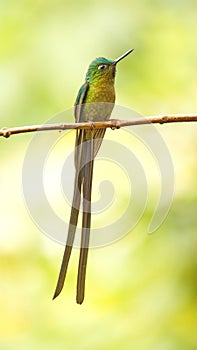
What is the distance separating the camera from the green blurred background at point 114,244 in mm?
1668

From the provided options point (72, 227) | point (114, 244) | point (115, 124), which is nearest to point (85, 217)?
point (72, 227)

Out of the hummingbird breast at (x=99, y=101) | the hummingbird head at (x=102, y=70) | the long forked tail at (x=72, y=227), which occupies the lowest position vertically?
the long forked tail at (x=72, y=227)

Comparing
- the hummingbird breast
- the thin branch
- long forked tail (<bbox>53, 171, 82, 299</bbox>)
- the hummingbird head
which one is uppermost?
the hummingbird head

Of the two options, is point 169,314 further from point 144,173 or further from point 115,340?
point 144,173

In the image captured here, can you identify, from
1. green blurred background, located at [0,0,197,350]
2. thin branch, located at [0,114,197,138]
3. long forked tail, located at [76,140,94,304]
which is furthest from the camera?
green blurred background, located at [0,0,197,350]

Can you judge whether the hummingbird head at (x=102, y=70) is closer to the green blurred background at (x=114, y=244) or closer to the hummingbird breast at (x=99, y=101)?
the hummingbird breast at (x=99, y=101)

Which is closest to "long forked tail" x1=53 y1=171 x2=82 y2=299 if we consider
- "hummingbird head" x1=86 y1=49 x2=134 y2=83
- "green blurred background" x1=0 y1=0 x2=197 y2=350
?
"hummingbird head" x1=86 y1=49 x2=134 y2=83

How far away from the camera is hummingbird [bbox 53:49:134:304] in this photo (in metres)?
0.88

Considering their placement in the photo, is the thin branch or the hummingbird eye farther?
the hummingbird eye

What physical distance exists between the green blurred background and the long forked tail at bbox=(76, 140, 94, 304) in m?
0.77

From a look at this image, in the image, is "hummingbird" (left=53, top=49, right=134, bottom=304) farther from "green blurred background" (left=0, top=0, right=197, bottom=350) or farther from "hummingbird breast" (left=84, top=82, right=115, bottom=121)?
"green blurred background" (left=0, top=0, right=197, bottom=350)

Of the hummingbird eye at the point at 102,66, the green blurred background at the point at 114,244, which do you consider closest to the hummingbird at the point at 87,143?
the hummingbird eye at the point at 102,66

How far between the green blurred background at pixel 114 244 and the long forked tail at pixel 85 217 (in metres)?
0.77
